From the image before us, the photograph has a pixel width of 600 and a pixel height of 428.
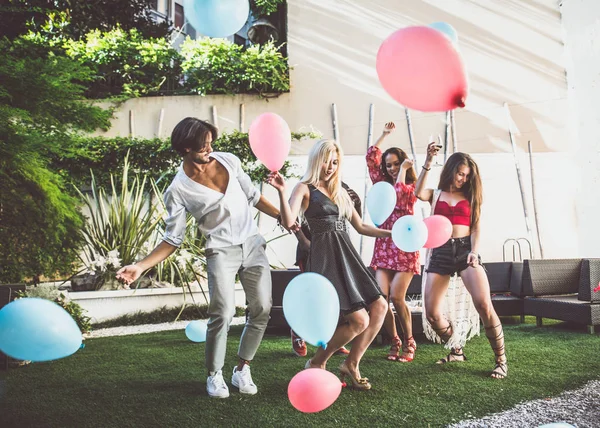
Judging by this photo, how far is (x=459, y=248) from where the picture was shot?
3.09 metres

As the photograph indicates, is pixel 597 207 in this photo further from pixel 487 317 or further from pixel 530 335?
pixel 487 317

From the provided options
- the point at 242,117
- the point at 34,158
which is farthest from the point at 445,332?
the point at 242,117

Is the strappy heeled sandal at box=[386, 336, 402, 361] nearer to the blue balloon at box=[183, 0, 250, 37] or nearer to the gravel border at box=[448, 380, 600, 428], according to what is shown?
the gravel border at box=[448, 380, 600, 428]

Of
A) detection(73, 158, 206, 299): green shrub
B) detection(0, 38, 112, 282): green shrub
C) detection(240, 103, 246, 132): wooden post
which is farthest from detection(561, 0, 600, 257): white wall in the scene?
detection(0, 38, 112, 282): green shrub

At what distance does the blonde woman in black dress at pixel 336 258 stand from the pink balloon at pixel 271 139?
0.62 ft

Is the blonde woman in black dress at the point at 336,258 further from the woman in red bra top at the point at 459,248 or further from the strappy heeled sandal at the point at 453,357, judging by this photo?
the strappy heeled sandal at the point at 453,357

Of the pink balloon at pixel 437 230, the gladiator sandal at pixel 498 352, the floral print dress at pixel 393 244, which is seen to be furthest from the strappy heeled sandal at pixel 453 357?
the pink balloon at pixel 437 230

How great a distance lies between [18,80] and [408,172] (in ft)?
11.5

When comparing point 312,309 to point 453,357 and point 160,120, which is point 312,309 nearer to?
point 453,357

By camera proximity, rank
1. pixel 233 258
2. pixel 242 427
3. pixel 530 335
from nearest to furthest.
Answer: pixel 242 427, pixel 233 258, pixel 530 335

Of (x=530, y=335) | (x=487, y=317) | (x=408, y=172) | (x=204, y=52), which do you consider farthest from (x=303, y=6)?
(x=487, y=317)

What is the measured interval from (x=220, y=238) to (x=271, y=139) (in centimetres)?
56

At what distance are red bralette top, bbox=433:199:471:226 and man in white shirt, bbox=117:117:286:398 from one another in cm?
113

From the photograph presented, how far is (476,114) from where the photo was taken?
831cm
